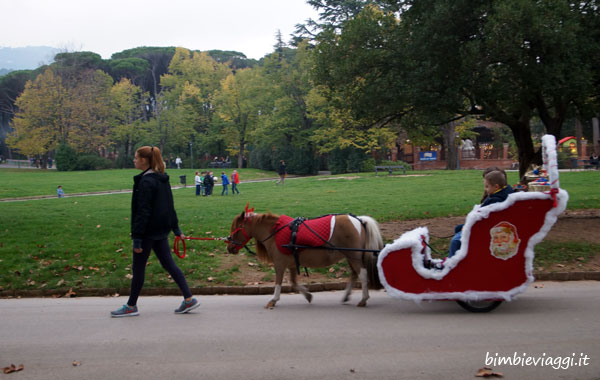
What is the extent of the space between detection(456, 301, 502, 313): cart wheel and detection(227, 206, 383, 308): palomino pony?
1.19m

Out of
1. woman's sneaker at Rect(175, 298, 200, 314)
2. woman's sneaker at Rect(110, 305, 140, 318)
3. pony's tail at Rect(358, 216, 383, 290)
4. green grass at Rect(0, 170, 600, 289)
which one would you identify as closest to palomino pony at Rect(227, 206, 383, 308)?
pony's tail at Rect(358, 216, 383, 290)

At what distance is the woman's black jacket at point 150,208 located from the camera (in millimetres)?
6051

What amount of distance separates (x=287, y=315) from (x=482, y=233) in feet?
8.89

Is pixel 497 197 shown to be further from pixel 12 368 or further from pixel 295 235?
pixel 12 368

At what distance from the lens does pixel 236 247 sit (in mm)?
7055

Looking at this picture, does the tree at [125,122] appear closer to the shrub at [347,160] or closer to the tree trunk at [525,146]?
the shrub at [347,160]

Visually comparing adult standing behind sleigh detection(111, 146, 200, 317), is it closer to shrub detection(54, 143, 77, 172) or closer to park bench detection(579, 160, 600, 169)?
park bench detection(579, 160, 600, 169)

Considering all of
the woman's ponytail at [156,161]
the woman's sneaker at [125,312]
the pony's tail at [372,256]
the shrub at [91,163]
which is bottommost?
the woman's sneaker at [125,312]

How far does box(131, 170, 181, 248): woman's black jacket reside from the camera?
6.05 metres

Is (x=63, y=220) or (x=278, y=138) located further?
(x=278, y=138)

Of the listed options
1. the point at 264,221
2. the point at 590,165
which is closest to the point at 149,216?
the point at 264,221

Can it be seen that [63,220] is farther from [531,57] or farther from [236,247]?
[531,57]

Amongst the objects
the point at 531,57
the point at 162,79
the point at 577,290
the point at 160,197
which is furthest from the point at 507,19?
the point at 162,79

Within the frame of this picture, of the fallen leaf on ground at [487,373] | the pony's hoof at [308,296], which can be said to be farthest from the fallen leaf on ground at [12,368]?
the fallen leaf on ground at [487,373]
